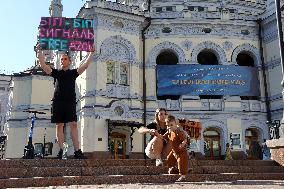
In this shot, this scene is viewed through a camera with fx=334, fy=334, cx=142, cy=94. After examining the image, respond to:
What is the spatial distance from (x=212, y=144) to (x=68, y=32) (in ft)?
53.9

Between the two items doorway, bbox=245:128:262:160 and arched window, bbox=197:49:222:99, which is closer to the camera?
doorway, bbox=245:128:262:160

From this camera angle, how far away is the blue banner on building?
2408 centimetres

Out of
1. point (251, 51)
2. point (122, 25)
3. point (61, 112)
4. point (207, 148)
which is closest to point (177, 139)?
point (61, 112)

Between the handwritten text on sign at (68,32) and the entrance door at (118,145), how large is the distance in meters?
11.3

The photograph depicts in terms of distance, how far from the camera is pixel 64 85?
8.23 metres

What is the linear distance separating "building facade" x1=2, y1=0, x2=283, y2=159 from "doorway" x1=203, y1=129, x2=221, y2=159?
0.07 metres

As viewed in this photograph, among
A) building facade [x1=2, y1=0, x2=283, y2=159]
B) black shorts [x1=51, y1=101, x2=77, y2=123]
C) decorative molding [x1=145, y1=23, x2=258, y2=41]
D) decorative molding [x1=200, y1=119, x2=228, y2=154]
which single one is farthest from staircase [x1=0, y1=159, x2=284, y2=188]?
decorative molding [x1=145, y1=23, x2=258, y2=41]

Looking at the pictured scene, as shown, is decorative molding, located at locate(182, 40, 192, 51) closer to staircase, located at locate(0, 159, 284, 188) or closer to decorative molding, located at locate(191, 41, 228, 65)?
A: decorative molding, located at locate(191, 41, 228, 65)

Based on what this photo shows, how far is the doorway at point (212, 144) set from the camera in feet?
79.1

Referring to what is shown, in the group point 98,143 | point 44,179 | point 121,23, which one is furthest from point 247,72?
point 44,179

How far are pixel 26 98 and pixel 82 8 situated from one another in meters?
10.8

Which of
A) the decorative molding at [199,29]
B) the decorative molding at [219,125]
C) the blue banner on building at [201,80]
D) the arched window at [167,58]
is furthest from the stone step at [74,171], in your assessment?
the arched window at [167,58]

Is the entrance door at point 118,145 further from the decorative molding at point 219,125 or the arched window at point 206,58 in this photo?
the arched window at point 206,58

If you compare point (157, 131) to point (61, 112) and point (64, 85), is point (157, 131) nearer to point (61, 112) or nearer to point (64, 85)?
point (61, 112)
